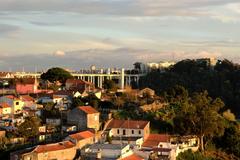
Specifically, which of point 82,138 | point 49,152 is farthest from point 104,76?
point 49,152

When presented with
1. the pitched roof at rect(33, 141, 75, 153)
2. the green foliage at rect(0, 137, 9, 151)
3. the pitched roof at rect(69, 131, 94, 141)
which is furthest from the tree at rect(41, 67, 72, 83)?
the pitched roof at rect(33, 141, 75, 153)

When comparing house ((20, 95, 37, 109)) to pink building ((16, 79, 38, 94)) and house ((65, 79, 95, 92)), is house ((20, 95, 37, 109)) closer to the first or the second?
pink building ((16, 79, 38, 94))

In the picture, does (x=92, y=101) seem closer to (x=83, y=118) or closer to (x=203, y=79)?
(x=83, y=118)

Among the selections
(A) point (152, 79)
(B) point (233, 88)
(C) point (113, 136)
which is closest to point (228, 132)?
(C) point (113, 136)

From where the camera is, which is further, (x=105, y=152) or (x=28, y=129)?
(x=28, y=129)

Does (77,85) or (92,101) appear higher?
(77,85)

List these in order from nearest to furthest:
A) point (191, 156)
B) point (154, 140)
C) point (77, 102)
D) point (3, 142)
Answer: point (3, 142)
point (154, 140)
point (191, 156)
point (77, 102)

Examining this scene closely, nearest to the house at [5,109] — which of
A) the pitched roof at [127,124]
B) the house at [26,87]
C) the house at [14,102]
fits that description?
the house at [14,102]
